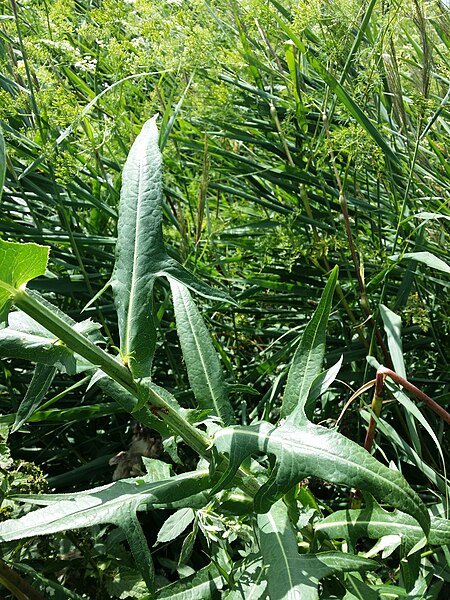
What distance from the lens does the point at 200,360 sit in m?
1.35

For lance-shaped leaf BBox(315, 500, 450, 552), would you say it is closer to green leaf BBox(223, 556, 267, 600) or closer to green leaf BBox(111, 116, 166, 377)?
green leaf BBox(223, 556, 267, 600)

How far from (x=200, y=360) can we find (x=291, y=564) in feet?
1.26

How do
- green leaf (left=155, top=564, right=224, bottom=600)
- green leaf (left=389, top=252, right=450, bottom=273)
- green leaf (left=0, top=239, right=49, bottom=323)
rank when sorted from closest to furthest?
green leaf (left=0, top=239, right=49, bottom=323)
green leaf (left=155, top=564, right=224, bottom=600)
green leaf (left=389, top=252, right=450, bottom=273)

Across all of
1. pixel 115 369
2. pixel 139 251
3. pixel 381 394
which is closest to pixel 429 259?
pixel 381 394

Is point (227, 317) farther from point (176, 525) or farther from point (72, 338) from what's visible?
point (72, 338)

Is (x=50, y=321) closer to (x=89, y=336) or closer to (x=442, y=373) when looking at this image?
(x=89, y=336)

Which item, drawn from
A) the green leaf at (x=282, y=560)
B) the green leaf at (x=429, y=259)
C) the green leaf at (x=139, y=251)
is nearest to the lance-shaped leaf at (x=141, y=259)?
the green leaf at (x=139, y=251)

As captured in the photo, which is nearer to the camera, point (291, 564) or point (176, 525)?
point (291, 564)

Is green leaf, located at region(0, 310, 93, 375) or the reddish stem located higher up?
green leaf, located at region(0, 310, 93, 375)

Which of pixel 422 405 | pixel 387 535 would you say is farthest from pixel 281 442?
pixel 422 405

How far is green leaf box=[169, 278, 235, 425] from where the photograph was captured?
4.36 feet

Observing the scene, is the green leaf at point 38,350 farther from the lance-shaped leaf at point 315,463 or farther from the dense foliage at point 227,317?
the lance-shaped leaf at point 315,463

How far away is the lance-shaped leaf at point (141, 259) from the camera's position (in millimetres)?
1140

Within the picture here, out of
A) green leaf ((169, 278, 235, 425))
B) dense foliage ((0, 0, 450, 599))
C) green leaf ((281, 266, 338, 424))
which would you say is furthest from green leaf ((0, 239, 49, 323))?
green leaf ((281, 266, 338, 424))
